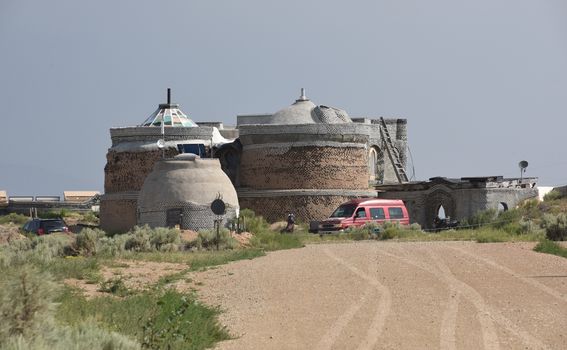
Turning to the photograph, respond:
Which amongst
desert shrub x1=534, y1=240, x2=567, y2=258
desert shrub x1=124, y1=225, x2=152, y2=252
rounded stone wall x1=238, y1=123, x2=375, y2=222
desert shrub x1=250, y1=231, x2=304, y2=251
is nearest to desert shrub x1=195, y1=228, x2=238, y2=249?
desert shrub x1=250, y1=231, x2=304, y2=251

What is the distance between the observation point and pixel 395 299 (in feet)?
55.1

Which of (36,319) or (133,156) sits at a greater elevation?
(133,156)

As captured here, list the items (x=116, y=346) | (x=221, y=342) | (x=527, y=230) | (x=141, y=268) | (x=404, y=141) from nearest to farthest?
(x=116, y=346), (x=221, y=342), (x=141, y=268), (x=527, y=230), (x=404, y=141)

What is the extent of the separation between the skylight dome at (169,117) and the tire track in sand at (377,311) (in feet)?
94.2

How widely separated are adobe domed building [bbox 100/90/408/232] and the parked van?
6267 mm

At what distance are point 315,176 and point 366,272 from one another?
81.3ft

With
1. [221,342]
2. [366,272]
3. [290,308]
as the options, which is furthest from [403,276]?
[221,342]

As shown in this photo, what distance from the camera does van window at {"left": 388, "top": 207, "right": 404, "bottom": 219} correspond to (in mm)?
39000

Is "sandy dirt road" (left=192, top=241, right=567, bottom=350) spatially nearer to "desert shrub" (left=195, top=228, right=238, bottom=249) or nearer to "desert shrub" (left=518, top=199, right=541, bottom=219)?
"desert shrub" (left=195, top=228, right=238, bottom=249)

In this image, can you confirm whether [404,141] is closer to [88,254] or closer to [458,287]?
[88,254]

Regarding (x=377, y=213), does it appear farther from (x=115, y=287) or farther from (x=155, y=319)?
(x=155, y=319)

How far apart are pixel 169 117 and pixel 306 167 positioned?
8.46m

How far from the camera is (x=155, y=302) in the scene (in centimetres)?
1500

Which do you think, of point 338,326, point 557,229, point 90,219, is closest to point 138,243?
point 557,229
